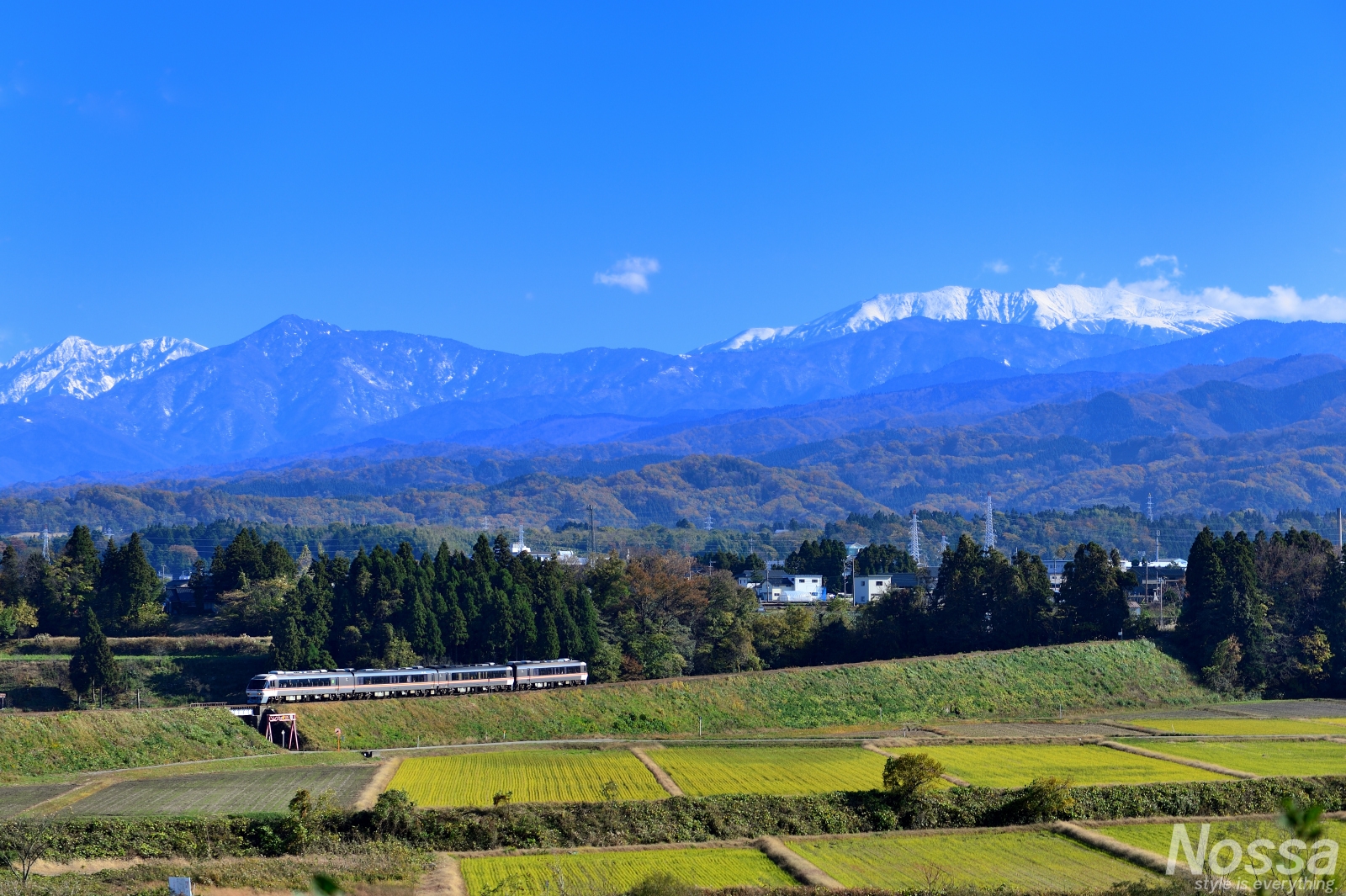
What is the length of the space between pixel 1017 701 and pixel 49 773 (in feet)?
124

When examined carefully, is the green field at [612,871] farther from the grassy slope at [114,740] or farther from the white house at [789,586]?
the white house at [789,586]

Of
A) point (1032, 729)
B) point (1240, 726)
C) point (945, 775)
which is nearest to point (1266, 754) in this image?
point (1240, 726)

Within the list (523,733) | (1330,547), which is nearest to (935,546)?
(1330,547)

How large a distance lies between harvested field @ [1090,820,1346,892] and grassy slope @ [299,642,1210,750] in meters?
22.8

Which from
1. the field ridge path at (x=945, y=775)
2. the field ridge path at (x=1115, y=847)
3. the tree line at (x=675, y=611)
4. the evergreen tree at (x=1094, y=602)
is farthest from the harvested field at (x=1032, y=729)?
the field ridge path at (x=1115, y=847)

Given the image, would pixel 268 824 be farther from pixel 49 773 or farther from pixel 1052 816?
pixel 1052 816

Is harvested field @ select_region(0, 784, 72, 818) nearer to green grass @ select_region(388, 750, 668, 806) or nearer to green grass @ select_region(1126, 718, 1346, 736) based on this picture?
green grass @ select_region(388, 750, 668, 806)

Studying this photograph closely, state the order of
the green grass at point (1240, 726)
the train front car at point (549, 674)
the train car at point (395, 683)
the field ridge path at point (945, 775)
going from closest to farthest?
1. the field ridge path at point (945, 775)
2. the green grass at point (1240, 726)
3. the train car at point (395, 683)
4. the train front car at point (549, 674)

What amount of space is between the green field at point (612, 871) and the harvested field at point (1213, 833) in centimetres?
834

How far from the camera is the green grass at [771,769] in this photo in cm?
3778

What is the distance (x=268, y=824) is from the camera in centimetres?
3039

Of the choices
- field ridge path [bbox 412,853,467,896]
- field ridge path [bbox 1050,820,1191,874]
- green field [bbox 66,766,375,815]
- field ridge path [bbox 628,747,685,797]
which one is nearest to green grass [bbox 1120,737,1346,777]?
field ridge path [bbox 1050,820,1191,874]

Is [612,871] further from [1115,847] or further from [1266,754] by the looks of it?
[1266,754]

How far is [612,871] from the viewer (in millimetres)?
28891
